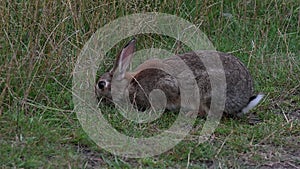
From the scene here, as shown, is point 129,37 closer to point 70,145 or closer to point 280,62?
point 280,62

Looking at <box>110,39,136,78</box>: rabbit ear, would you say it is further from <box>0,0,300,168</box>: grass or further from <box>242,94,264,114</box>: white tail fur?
<box>242,94,264,114</box>: white tail fur

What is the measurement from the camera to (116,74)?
4.79 metres

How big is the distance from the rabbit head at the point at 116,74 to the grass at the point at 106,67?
22 centimetres

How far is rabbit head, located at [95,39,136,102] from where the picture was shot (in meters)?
4.75

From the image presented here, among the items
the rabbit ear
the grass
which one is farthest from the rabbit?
the grass

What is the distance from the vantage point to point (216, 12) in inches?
239

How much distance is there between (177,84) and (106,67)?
729mm

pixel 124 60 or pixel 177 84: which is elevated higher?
pixel 124 60

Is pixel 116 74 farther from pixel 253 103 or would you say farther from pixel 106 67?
pixel 253 103

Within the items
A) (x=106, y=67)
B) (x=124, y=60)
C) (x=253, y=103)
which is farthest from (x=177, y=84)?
(x=106, y=67)

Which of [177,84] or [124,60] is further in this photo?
[124,60]

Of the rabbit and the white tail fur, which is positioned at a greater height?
the rabbit

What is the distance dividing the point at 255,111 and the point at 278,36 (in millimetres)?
1359

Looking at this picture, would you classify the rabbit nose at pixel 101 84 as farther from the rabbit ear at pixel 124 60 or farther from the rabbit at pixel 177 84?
the rabbit ear at pixel 124 60
